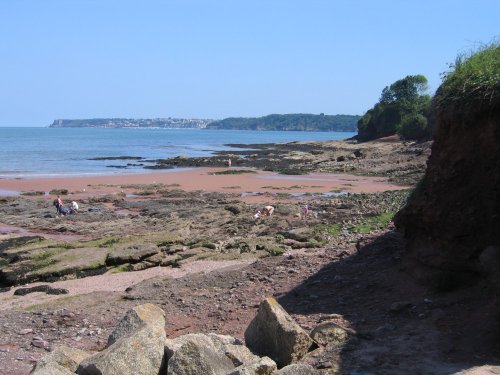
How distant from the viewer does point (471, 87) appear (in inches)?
380

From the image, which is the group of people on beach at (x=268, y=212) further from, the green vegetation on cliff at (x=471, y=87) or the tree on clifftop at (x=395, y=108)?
the tree on clifftop at (x=395, y=108)

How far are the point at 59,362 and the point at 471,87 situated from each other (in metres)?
7.45

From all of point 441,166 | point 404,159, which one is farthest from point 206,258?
point 404,159

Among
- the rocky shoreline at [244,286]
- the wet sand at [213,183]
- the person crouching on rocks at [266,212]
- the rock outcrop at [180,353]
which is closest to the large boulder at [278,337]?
the rock outcrop at [180,353]

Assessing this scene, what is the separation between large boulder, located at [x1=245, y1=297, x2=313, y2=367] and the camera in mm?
7785

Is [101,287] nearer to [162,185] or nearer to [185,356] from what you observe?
[185,356]

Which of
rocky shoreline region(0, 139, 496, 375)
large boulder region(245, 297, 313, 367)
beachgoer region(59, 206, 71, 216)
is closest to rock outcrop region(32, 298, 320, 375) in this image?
large boulder region(245, 297, 313, 367)

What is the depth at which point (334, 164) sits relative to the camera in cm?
5372

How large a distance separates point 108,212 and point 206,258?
41.5 feet

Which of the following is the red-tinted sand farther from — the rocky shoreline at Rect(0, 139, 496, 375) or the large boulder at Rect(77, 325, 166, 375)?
the large boulder at Rect(77, 325, 166, 375)

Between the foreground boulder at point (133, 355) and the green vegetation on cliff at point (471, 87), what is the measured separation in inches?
233

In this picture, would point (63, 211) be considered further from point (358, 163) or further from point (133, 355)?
point (358, 163)

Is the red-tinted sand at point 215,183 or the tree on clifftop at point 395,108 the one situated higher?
the tree on clifftop at point 395,108

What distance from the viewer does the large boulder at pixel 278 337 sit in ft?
25.5
